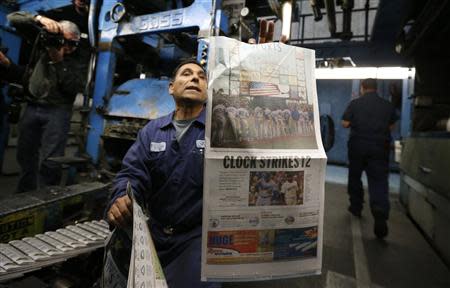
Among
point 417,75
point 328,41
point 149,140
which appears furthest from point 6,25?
point 328,41

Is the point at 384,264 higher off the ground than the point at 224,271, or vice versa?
the point at 224,271

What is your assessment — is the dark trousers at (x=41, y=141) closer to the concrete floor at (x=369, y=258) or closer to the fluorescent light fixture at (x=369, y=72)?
the concrete floor at (x=369, y=258)

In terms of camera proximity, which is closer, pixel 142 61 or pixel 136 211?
pixel 136 211

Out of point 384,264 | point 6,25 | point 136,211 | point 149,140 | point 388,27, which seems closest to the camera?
point 136,211

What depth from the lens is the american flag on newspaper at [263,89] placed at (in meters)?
0.72

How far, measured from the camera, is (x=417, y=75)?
3.05 m

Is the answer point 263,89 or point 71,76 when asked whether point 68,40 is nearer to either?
point 71,76

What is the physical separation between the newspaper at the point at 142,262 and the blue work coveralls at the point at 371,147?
214 cm

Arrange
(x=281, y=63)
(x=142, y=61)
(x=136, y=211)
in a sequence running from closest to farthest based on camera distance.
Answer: (x=136, y=211) → (x=281, y=63) → (x=142, y=61)

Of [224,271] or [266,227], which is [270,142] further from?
[224,271]

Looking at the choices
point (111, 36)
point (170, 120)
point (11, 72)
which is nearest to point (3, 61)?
point (11, 72)

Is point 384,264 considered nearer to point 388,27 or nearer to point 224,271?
point 224,271

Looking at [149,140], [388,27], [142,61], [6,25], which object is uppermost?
[388,27]

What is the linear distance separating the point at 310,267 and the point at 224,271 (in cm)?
26
